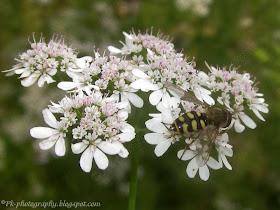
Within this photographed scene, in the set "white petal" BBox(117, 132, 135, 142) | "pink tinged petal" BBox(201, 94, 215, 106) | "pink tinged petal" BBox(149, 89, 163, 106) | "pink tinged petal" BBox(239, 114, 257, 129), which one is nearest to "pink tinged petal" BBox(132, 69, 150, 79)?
"pink tinged petal" BBox(149, 89, 163, 106)

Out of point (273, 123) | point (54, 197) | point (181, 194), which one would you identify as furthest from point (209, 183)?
A: point (54, 197)

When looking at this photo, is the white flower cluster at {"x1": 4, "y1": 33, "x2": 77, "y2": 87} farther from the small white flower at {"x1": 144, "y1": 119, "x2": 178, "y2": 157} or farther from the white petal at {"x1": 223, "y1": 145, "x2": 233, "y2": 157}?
the white petal at {"x1": 223, "y1": 145, "x2": 233, "y2": 157}

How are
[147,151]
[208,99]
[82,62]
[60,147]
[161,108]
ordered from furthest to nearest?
[147,151]
[82,62]
[208,99]
[161,108]
[60,147]

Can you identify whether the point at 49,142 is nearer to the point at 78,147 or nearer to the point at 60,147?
A: the point at 60,147

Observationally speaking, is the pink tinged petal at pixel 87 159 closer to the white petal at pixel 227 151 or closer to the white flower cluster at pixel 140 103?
the white flower cluster at pixel 140 103

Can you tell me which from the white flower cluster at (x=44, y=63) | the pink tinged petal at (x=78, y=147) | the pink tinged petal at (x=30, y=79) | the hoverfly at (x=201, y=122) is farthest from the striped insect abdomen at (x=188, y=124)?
the pink tinged petal at (x=30, y=79)

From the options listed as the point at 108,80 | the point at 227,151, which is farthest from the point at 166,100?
the point at 227,151

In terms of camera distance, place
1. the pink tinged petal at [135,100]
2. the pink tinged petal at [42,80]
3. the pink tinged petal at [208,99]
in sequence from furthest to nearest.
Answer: the pink tinged petal at [42,80] → the pink tinged petal at [208,99] → the pink tinged petal at [135,100]
